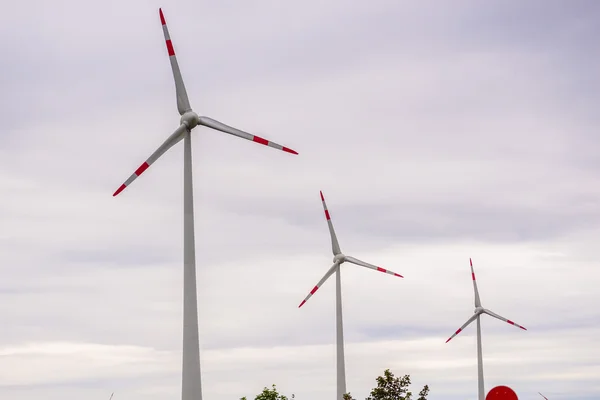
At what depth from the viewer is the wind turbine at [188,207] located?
51719 mm

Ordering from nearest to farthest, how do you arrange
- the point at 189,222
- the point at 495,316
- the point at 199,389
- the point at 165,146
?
the point at 199,389 → the point at 189,222 → the point at 165,146 → the point at 495,316

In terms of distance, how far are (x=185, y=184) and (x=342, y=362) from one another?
53227 mm

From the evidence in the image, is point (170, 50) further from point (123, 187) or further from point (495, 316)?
point (495, 316)

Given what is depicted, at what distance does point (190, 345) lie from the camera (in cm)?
5241

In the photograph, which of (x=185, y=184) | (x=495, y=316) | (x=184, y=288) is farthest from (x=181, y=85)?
(x=495, y=316)

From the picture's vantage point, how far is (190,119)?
6231 cm

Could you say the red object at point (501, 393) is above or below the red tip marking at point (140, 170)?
below

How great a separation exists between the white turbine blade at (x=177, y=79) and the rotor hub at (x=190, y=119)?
1450mm

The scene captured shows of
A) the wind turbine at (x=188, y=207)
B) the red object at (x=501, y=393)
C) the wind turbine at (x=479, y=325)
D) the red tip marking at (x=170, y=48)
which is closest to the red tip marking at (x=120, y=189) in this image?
the wind turbine at (x=188, y=207)

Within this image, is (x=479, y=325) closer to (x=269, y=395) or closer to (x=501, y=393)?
(x=269, y=395)

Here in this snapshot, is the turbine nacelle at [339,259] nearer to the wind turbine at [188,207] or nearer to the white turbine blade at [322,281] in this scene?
the white turbine blade at [322,281]

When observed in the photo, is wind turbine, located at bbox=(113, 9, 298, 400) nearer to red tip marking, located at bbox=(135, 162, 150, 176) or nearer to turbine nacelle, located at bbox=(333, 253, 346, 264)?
red tip marking, located at bbox=(135, 162, 150, 176)

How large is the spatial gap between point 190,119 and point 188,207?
837 cm

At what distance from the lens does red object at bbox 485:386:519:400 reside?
40.8 ft
